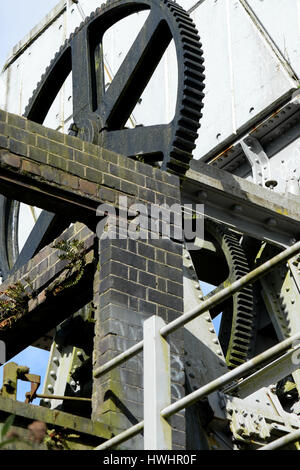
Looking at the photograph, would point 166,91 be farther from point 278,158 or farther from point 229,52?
point 278,158

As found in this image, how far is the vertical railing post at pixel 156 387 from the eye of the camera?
282 inches

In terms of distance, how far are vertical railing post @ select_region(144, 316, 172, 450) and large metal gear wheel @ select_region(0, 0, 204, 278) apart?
15.4ft

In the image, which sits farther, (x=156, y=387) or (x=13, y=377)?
(x=13, y=377)

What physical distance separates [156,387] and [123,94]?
6190 millimetres

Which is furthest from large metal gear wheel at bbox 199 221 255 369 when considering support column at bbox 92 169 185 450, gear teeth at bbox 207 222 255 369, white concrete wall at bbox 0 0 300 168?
white concrete wall at bbox 0 0 300 168

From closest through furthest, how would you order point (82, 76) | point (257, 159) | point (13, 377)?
point (13, 377) < point (82, 76) < point (257, 159)

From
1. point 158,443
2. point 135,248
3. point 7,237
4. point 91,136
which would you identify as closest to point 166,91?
point 7,237

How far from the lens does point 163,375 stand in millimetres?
7410

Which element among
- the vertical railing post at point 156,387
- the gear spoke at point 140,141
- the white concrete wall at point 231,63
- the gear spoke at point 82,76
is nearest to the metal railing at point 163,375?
the vertical railing post at point 156,387

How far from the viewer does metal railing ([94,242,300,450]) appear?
23.4ft

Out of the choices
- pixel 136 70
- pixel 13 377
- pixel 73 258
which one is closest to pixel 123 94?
pixel 136 70

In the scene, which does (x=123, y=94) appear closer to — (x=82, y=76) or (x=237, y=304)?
(x=82, y=76)

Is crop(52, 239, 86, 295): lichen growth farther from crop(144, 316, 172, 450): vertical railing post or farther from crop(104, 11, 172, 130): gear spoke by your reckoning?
crop(144, 316, 172, 450): vertical railing post

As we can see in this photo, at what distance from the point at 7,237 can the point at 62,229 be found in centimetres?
136
